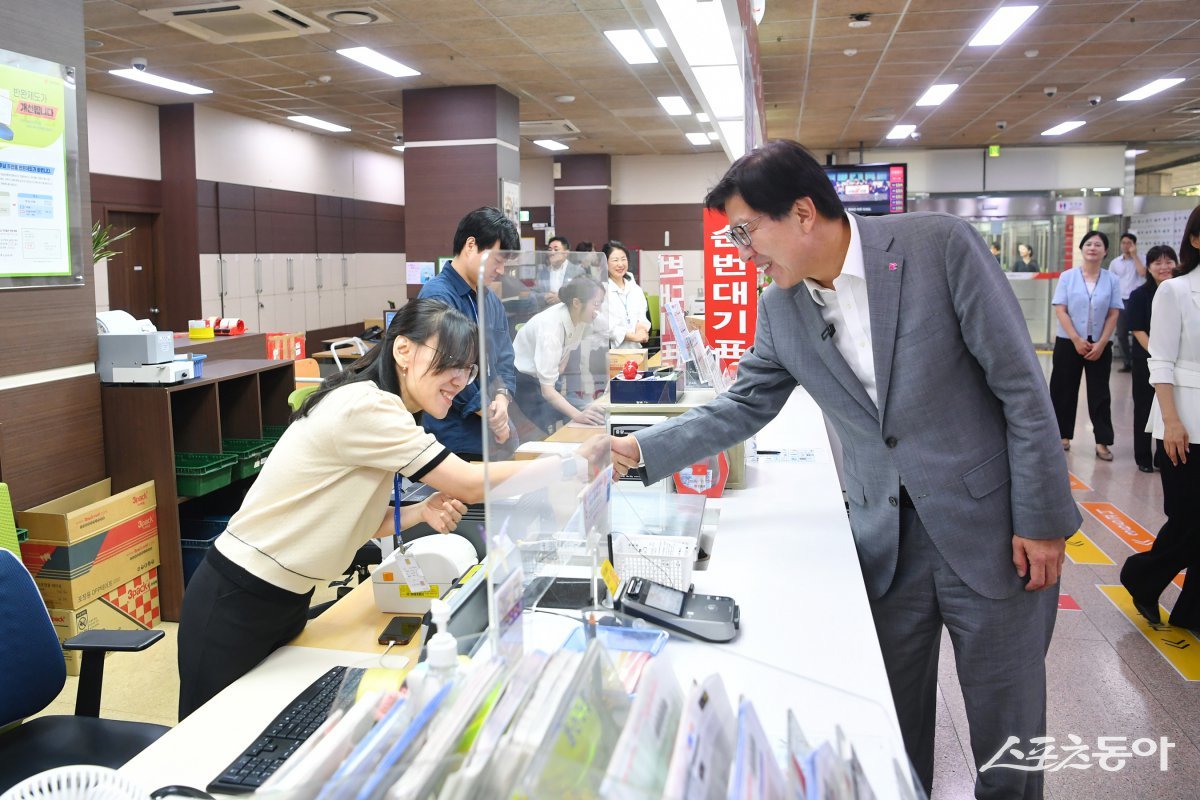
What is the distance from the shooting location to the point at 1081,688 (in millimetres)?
3057

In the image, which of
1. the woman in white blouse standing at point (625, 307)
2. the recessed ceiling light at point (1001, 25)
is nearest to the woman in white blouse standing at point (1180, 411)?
the woman in white blouse standing at point (625, 307)

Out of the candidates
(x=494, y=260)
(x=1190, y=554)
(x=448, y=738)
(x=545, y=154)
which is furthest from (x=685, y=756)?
(x=545, y=154)

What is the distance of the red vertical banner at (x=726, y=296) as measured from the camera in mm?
3936

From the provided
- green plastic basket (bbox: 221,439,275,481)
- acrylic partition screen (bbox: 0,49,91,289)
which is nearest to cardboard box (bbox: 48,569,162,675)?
green plastic basket (bbox: 221,439,275,481)

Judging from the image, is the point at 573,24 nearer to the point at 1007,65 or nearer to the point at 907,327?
the point at 1007,65

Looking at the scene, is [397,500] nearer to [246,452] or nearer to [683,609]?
[683,609]

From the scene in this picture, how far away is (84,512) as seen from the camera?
3414mm

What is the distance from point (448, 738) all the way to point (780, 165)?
4.29ft

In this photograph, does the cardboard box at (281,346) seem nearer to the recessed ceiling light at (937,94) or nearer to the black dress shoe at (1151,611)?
the black dress shoe at (1151,611)

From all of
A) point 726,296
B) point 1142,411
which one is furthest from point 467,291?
point 1142,411

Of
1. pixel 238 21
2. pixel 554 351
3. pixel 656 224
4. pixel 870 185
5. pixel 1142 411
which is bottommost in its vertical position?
pixel 1142 411

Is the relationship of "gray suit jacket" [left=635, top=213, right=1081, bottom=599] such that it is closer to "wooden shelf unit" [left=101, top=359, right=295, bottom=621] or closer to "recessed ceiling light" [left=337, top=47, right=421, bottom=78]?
"wooden shelf unit" [left=101, top=359, right=295, bottom=621]

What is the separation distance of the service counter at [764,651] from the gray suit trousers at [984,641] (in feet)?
0.45

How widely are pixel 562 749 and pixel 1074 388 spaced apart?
6.84 meters
